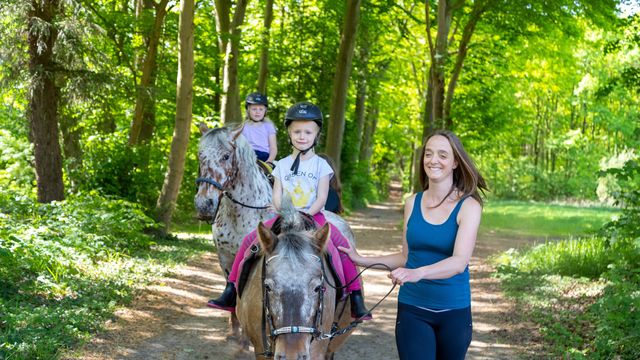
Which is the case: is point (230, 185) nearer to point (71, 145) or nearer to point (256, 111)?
point (256, 111)

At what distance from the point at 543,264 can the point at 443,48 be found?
711 centimetres

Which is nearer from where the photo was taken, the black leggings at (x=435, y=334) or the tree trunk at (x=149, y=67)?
the black leggings at (x=435, y=334)

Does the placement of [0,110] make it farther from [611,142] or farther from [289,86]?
[611,142]

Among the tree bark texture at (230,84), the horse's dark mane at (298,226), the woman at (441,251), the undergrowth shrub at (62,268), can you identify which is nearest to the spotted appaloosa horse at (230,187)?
the undergrowth shrub at (62,268)

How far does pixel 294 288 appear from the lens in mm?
3541

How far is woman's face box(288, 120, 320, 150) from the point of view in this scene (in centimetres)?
505

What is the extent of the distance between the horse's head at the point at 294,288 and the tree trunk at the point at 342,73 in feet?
48.9

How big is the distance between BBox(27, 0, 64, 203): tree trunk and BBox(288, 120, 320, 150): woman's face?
803 cm

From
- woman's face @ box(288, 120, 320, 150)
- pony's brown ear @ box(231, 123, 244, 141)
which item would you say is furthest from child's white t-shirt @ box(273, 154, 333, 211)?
pony's brown ear @ box(231, 123, 244, 141)

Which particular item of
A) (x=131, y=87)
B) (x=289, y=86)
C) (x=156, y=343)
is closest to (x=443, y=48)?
(x=131, y=87)

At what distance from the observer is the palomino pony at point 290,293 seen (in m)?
3.46

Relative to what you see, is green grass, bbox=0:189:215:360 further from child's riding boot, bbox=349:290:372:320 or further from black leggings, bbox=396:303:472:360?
black leggings, bbox=396:303:472:360

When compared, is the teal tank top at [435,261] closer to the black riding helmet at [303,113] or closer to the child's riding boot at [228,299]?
the black riding helmet at [303,113]

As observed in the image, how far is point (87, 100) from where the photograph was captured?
40.4 ft
